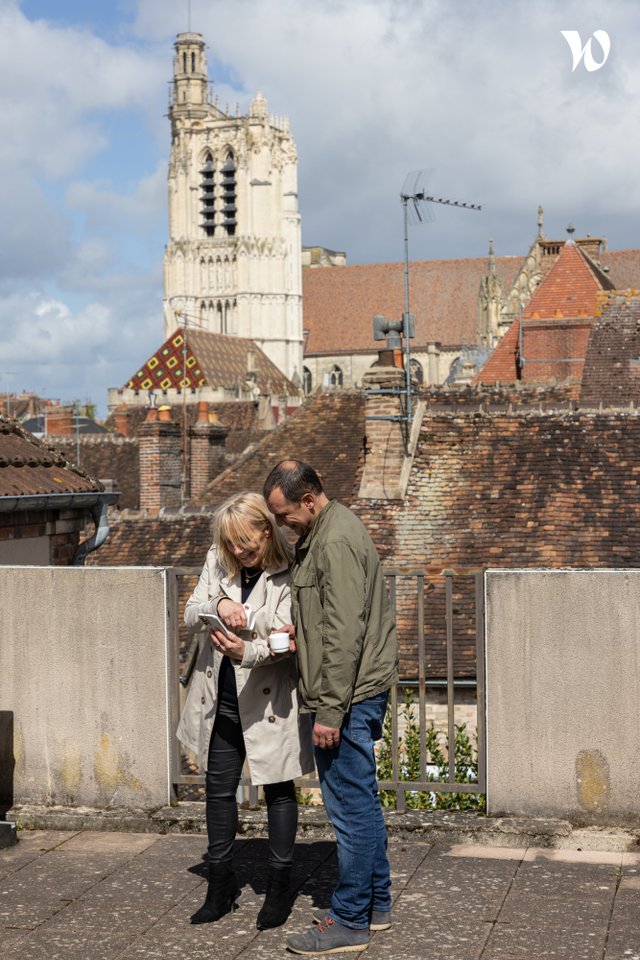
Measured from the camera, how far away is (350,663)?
4750 millimetres

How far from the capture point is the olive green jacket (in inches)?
187

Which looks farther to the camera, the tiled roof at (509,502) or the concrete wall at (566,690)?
the tiled roof at (509,502)

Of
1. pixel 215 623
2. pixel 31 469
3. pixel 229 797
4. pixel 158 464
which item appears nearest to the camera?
pixel 215 623

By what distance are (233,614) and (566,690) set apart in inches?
71.5

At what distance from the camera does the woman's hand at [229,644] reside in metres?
5.02

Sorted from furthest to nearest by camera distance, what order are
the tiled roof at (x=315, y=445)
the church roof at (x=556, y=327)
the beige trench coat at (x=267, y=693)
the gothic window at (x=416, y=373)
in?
the church roof at (x=556, y=327) < the tiled roof at (x=315, y=445) < the gothic window at (x=416, y=373) < the beige trench coat at (x=267, y=693)

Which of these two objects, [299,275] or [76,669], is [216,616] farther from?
[299,275]

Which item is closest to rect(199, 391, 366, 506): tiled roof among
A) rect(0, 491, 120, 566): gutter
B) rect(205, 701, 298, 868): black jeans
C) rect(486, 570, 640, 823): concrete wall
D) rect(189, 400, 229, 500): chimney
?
rect(189, 400, 229, 500): chimney

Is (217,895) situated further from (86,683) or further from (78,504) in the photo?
(78,504)

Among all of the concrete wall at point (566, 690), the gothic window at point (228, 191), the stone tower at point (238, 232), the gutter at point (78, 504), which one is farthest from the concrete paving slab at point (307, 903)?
the gothic window at point (228, 191)

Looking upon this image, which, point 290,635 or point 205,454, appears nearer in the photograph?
point 290,635

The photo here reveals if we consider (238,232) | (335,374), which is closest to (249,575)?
(335,374)

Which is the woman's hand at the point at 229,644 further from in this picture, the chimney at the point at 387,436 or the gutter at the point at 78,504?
the chimney at the point at 387,436

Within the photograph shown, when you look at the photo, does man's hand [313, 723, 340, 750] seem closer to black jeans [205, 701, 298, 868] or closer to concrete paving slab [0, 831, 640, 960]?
black jeans [205, 701, 298, 868]
